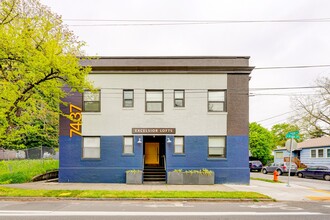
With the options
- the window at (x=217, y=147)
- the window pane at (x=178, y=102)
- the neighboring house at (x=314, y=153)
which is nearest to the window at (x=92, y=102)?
the window pane at (x=178, y=102)

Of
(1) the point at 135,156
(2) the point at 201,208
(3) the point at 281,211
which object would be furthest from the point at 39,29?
(3) the point at 281,211

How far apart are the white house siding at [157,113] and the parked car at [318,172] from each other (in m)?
16.7

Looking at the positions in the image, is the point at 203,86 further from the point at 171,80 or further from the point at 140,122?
the point at 140,122

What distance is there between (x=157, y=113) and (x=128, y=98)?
2.27 m

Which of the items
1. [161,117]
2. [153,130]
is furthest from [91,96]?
[161,117]

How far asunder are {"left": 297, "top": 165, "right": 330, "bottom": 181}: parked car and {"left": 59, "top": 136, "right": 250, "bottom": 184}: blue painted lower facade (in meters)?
15.1

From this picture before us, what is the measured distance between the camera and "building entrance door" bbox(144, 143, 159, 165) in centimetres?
2019

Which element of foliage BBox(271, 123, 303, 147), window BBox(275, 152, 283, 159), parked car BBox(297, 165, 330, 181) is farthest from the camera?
foliage BBox(271, 123, 303, 147)

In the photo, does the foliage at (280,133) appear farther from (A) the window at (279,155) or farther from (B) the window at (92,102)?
(B) the window at (92,102)

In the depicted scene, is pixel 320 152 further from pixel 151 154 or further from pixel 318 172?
pixel 151 154

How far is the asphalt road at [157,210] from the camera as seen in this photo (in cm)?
874

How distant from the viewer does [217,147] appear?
58.3 feet

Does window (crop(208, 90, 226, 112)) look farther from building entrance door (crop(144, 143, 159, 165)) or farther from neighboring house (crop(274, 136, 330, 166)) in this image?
neighboring house (crop(274, 136, 330, 166))

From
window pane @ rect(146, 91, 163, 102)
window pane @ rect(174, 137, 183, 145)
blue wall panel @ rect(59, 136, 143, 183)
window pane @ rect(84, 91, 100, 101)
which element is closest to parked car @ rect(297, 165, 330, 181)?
window pane @ rect(174, 137, 183, 145)
